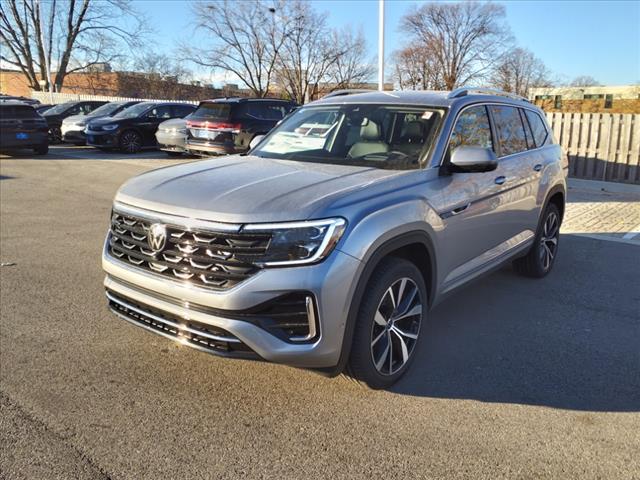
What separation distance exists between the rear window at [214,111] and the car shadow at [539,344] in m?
9.49

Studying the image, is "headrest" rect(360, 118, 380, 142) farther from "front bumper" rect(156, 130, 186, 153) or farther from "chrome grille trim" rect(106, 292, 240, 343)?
"front bumper" rect(156, 130, 186, 153)

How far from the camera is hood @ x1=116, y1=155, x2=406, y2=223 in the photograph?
2924mm

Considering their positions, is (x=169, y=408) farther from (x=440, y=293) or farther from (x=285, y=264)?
(x=440, y=293)

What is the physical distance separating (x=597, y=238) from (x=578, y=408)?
16.4 feet

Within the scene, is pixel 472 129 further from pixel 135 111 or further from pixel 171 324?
pixel 135 111

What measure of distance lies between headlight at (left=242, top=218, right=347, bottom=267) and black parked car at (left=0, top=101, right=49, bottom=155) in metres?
15.7

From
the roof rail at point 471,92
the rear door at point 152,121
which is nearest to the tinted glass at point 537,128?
the roof rail at point 471,92

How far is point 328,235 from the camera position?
2865 mm

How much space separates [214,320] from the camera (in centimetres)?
288

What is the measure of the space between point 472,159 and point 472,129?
80 cm

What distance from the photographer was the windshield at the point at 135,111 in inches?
717

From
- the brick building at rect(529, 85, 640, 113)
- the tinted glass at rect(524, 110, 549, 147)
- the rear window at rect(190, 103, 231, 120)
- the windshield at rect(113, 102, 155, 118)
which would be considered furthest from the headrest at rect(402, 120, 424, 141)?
the brick building at rect(529, 85, 640, 113)

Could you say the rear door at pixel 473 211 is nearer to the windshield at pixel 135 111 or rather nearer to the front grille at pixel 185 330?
the front grille at pixel 185 330

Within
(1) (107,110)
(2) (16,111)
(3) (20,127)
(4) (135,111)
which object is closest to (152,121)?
(4) (135,111)
